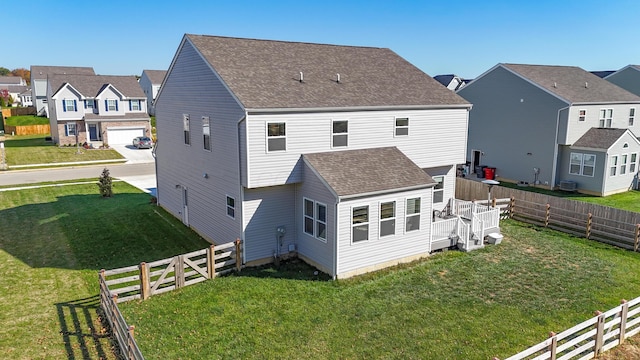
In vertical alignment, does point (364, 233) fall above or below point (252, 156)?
below

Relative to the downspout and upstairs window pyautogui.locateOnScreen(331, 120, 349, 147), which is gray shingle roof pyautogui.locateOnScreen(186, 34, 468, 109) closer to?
upstairs window pyautogui.locateOnScreen(331, 120, 349, 147)

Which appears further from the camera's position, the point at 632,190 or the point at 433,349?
the point at 632,190

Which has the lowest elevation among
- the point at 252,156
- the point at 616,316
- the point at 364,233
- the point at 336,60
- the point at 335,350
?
the point at 335,350

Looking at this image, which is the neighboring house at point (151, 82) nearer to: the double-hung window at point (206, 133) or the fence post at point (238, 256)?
the double-hung window at point (206, 133)

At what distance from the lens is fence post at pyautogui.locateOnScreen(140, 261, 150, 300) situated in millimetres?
13781

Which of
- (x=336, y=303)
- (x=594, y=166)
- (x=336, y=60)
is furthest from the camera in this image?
(x=594, y=166)

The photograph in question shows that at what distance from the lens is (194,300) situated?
1391 centimetres

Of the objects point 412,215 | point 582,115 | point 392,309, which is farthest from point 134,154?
point 582,115

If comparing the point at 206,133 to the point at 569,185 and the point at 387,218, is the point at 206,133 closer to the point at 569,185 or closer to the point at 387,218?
the point at 387,218

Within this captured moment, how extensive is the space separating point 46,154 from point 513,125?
141ft

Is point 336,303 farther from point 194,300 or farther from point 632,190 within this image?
point 632,190

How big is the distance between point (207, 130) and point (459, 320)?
11.9 meters

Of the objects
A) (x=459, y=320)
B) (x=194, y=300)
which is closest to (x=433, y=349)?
(x=459, y=320)

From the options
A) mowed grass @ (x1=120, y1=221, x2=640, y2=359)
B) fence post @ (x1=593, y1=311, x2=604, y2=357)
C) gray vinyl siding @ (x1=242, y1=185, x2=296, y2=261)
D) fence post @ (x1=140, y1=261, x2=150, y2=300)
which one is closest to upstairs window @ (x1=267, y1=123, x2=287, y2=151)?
gray vinyl siding @ (x1=242, y1=185, x2=296, y2=261)
